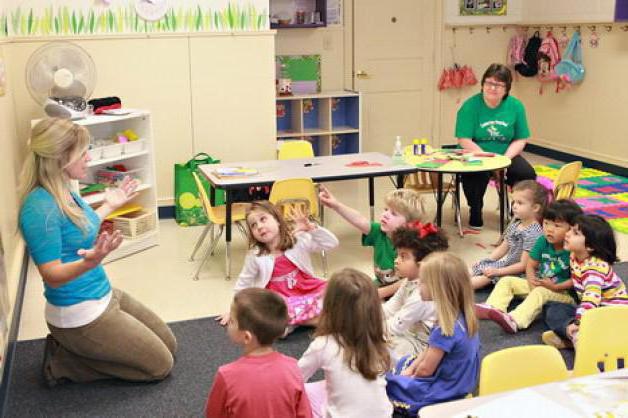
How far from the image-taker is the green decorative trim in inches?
235

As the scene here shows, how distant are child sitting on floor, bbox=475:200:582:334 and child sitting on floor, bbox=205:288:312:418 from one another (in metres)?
1.99

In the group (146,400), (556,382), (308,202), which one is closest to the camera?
(556,382)

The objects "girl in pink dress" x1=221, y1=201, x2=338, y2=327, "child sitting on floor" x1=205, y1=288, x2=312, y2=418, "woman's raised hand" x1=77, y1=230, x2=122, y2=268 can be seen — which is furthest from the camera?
"girl in pink dress" x1=221, y1=201, x2=338, y2=327

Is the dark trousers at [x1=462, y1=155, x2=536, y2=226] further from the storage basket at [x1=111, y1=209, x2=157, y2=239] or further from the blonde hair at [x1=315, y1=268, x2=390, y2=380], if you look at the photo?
the blonde hair at [x1=315, y1=268, x2=390, y2=380]

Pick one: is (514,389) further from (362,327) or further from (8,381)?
(8,381)

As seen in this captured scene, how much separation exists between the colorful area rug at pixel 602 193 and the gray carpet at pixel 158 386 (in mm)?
2480

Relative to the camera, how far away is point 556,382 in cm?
228

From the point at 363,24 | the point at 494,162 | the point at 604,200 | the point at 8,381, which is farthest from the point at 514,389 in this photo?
the point at 363,24

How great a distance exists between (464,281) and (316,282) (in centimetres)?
151

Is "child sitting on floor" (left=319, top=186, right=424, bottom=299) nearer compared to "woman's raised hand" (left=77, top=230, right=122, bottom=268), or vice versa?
"woman's raised hand" (left=77, top=230, right=122, bottom=268)

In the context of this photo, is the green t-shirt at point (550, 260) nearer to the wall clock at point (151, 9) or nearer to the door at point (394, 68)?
the wall clock at point (151, 9)

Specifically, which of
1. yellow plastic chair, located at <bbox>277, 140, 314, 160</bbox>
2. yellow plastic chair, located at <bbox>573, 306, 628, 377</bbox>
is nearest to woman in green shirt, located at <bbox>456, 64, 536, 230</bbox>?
yellow plastic chair, located at <bbox>277, 140, 314, 160</bbox>

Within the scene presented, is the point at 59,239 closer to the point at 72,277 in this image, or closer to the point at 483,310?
the point at 72,277

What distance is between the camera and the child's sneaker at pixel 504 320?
13.6 feet
